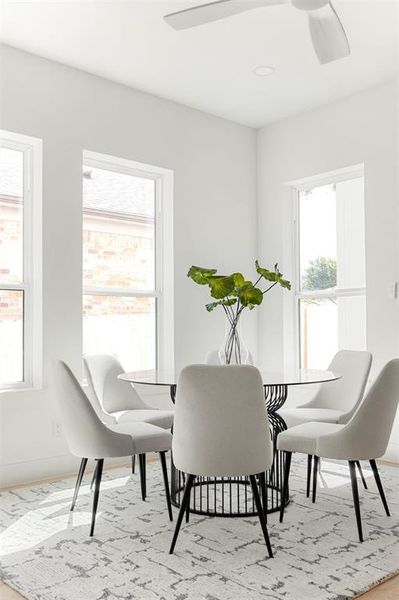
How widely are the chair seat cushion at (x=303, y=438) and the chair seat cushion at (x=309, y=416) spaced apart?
0.39 meters

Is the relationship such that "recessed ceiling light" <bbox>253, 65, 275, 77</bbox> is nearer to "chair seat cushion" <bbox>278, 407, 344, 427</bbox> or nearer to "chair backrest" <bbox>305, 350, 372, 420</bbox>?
"chair backrest" <bbox>305, 350, 372, 420</bbox>

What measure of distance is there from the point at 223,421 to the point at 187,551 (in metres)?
0.64

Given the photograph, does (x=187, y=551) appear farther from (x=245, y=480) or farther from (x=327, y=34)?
(x=327, y=34)

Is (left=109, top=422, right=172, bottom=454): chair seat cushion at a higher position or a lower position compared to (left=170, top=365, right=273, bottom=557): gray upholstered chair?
lower

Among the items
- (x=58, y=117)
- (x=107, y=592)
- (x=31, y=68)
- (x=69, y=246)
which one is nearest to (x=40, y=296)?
(x=69, y=246)

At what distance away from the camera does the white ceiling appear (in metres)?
3.45

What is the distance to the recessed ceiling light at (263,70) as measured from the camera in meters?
4.22

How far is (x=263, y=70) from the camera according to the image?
4.27 m

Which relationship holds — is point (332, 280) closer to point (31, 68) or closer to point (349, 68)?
point (349, 68)

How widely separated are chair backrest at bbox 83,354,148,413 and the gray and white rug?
59cm

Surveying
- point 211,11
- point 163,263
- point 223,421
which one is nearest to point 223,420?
point 223,421

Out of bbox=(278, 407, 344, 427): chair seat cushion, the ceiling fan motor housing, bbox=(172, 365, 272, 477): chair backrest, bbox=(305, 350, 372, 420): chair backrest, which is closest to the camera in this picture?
bbox=(172, 365, 272, 477): chair backrest

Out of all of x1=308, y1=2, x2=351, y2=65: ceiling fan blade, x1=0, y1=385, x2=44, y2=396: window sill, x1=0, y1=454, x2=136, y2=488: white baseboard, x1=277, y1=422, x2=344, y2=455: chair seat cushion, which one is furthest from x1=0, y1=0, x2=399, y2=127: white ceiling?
x1=0, y1=454, x2=136, y2=488: white baseboard

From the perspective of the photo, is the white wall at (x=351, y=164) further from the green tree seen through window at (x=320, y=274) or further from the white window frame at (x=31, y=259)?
the white window frame at (x=31, y=259)
